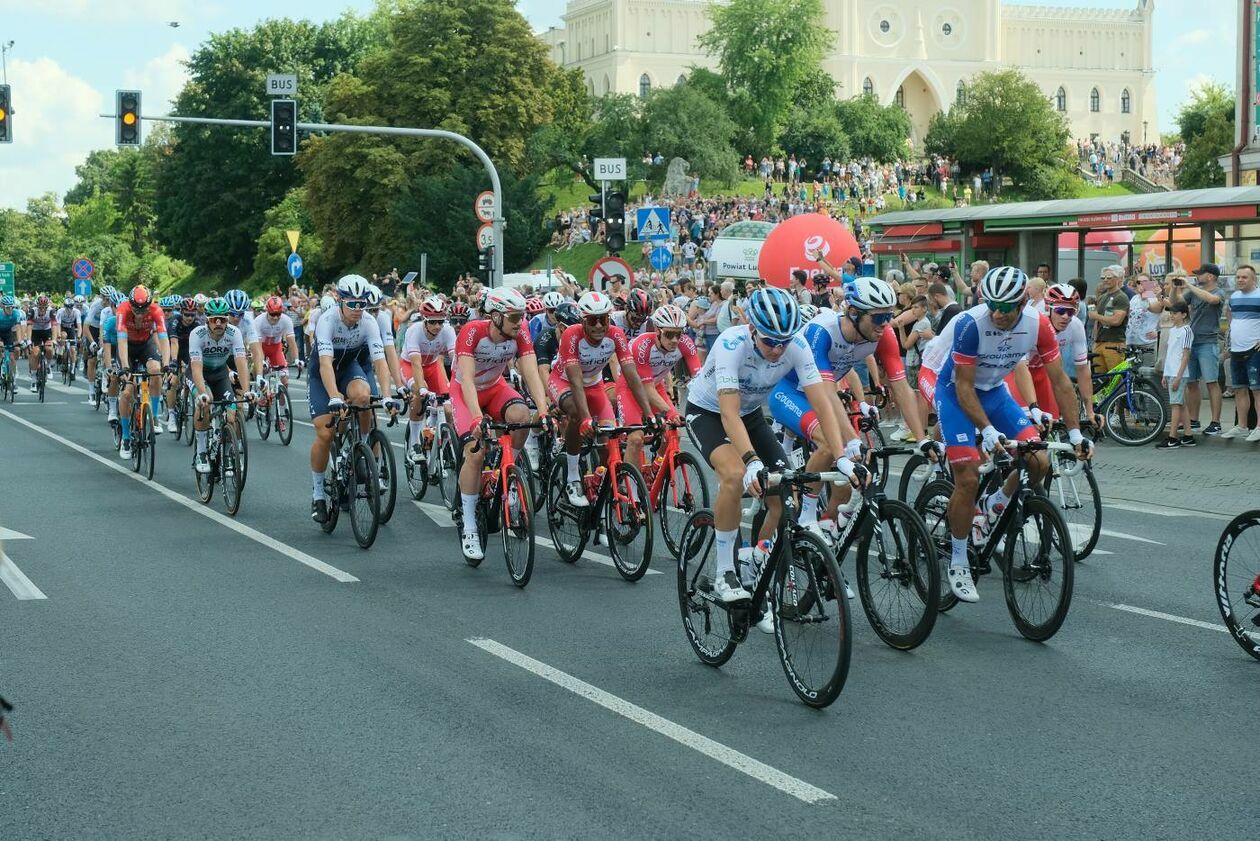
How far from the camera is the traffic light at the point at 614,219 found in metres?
25.7

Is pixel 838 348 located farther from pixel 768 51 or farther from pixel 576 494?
pixel 768 51

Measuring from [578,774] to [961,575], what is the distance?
3.49 meters

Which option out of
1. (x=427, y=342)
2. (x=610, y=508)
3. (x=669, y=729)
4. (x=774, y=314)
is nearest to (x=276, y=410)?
(x=427, y=342)

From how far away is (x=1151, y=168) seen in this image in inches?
3787

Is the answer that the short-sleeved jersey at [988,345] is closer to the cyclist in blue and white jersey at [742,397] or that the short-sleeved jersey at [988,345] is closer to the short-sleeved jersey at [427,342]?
the cyclist in blue and white jersey at [742,397]

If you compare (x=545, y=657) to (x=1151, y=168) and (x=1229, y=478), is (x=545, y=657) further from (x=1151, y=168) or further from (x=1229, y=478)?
(x=1151, y=168)

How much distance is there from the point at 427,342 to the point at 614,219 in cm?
1195

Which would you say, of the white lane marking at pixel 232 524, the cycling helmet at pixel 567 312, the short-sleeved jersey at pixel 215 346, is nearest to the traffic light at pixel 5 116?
the white lane marking at pixel 232 524

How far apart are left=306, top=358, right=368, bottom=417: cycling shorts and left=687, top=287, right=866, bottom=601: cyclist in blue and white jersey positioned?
4798 mm

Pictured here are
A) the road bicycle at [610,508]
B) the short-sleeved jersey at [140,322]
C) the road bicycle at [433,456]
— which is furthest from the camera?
the short-sleeved jersey at [140,322]

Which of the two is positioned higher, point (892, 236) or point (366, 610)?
point (892, 236)

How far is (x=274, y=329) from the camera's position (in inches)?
781

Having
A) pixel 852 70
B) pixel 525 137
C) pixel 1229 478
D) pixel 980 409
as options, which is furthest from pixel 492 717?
pixel 852 70

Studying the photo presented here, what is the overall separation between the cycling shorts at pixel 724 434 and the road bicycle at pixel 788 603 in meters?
0.47
